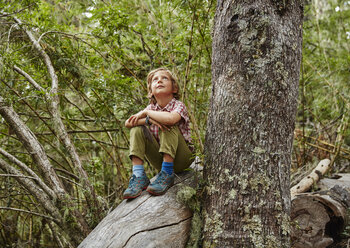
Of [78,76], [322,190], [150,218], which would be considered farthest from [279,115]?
[78,76]

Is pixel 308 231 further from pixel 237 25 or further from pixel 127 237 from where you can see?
pixel 237 25

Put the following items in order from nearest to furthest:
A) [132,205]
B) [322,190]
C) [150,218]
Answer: [150,218], [132,205], [322,190]

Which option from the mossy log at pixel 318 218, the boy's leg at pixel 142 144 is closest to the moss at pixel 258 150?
the boy's leg at pixel 142 144

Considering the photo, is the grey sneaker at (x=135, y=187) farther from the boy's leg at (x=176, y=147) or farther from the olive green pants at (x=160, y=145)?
the boy's leg at (x=176, y=147)

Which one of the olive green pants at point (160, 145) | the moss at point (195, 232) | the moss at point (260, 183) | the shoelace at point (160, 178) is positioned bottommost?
the moss at point (195, 232)

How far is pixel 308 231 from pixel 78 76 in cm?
276

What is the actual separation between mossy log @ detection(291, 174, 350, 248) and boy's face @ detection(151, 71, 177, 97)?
1.59 meters

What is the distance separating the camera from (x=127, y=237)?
1832 millimetres

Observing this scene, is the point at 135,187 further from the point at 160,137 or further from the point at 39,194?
the point at 39,194

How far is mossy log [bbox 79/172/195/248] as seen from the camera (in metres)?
1.82

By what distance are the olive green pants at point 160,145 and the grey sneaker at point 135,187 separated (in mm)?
184

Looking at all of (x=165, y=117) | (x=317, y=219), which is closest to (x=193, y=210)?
(x=165, y=117)

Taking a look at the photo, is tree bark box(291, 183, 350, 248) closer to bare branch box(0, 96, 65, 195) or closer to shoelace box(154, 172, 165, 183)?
shoelace box(154, 172, 165, 183)

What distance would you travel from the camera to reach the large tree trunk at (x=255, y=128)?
5.53ft
